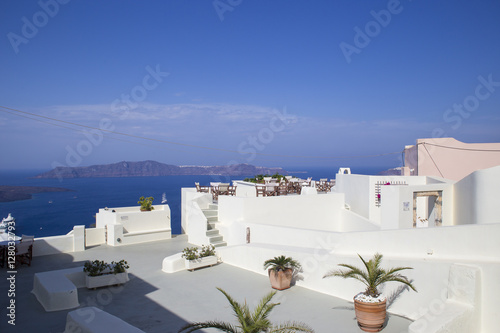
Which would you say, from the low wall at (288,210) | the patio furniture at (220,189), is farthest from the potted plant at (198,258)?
the patio furniture at (220,189)

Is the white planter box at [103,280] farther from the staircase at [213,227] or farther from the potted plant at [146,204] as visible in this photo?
the potted plant at [146,204]

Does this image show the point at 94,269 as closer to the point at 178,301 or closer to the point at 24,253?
the point at 178,301

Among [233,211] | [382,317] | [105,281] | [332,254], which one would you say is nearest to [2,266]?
[105,281]

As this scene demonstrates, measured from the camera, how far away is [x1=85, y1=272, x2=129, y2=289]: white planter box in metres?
8.27

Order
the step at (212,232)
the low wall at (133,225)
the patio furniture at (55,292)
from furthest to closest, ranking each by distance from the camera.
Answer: the low wall at (133,225) < the step at (212,232) < the patio furniture at (55,292)

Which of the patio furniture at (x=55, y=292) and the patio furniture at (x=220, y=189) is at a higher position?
the patio furniture at (x=220, y=189)

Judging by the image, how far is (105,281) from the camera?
8438mm

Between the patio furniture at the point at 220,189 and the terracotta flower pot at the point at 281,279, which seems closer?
the terracotta flower pot at the point at 281,279

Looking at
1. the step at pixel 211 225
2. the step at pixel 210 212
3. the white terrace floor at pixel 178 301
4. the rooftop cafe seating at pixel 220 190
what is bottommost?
the white terrace floor at pixel 178 301

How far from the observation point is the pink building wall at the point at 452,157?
598 inches

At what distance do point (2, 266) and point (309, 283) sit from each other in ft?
30.2

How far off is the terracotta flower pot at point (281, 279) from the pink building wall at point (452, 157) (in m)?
11.7

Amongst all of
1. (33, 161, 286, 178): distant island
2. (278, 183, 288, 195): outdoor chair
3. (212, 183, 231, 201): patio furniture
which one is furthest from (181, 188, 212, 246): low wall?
(33, 161, 286, 178): distant island

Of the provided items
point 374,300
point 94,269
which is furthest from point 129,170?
point 374,300
